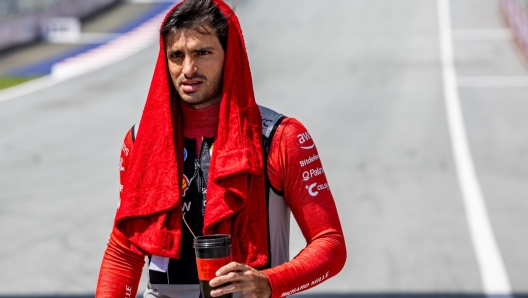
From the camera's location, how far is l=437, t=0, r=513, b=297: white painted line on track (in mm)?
9148

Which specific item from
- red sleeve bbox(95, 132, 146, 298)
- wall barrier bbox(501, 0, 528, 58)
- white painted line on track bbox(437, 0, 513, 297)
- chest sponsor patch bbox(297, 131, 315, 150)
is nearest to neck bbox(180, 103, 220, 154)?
chest sponsor patch bbox(297, 131, 315, 150)

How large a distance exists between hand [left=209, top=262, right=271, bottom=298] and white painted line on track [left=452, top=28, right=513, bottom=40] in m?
26.9

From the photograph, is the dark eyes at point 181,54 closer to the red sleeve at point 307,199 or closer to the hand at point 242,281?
the red sleeve at point 307,199

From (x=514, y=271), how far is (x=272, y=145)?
7.12m

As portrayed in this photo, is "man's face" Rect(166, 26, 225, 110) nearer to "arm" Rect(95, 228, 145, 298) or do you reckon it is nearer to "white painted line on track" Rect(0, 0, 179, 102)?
"arm" Rect(95, 228, 145, 298)

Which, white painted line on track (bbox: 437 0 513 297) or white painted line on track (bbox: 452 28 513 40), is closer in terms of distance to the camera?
white painted line on track (bbox: 437 0 513 297)

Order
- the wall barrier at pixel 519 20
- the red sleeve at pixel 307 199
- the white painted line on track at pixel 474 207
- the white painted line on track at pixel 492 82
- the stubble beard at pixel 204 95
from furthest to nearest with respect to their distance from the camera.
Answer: the wall barrier at pixel 519 20 < the white painted line on track at pixel 492 82 < the white painted line on track at pixel 474 207 < the stubble beard at pixel 204 95 < the red sleeve at pixel 307 199

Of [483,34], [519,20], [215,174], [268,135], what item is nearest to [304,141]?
[268,135]

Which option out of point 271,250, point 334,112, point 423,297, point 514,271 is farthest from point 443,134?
point 271,250

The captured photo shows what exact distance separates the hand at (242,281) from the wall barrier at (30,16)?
26.0 m

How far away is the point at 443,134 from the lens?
16.9 metres

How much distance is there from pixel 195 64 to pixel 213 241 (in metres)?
0.70

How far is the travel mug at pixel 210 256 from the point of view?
265 cm

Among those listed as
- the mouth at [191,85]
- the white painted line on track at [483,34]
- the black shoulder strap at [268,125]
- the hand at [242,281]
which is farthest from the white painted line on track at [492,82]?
the hand at [242,281]
